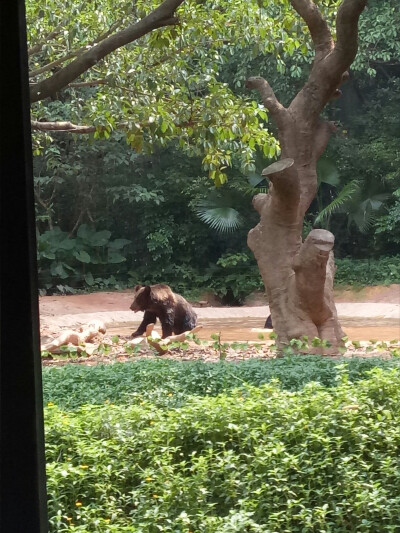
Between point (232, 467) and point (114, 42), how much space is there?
75.7 inches

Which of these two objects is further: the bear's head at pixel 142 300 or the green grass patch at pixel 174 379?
the bear's head at pixel 142 300

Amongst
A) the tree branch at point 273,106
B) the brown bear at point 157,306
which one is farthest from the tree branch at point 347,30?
the brown bear at point 157,306

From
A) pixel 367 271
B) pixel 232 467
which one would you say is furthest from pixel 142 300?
pixel 232 467

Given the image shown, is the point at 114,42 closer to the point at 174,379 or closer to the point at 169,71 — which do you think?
the point at 174,379

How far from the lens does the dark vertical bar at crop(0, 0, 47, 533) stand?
115 cm

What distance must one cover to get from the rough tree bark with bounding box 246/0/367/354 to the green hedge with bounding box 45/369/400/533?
7.89 feet

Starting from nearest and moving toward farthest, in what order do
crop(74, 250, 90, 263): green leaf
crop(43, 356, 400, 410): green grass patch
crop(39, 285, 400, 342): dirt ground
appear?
crop(43, 356, 400, 410): green grass patch, crop(39, 285, 400, 342): dirt ground, crop(74, 250, 90, 263): green leaf

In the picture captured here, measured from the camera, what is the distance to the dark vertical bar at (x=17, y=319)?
1152 mm

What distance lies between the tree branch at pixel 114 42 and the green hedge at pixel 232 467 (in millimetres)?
1447

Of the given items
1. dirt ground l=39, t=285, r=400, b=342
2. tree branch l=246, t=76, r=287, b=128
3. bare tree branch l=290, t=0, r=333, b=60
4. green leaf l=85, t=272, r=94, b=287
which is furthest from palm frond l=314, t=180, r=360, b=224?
bare tree branch l=290, t=0, r=333, b=60

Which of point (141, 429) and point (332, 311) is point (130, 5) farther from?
point (141, 429)

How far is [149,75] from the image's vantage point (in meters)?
5.38

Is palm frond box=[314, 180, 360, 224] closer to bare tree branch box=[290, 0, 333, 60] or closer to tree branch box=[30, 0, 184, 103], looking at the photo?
bare tree branch box=[290, 0, 333, 60]

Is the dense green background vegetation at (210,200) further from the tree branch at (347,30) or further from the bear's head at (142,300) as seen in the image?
the tree branch at (347,30)
